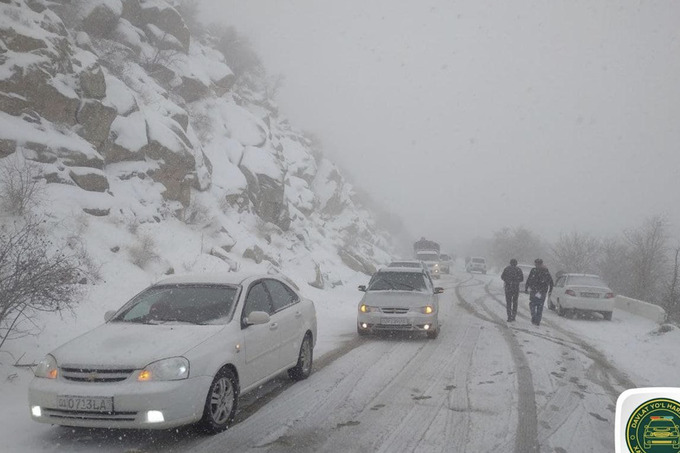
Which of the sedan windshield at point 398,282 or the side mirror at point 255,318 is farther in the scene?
the sedan windshield at point 398,282

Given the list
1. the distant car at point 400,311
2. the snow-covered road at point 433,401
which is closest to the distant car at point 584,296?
the snow-covered road at point 433,401

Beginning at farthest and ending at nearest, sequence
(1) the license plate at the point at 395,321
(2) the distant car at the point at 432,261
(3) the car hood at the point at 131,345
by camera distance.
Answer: (2) the distant car at the point at 432,261, (1) the license plate at the point at 395,321, (3) the car hood at the point at 131,345

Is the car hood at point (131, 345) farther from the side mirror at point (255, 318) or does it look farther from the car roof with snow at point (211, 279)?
the car roof with snow at point (211, 279)

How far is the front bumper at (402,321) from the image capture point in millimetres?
10195

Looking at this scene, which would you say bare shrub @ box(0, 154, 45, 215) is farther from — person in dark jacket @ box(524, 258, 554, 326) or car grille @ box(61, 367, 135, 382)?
person in dark jacket @ box(524, 258, 554, 326)

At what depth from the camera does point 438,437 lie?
4.73m

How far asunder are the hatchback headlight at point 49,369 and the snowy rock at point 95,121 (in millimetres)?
12148

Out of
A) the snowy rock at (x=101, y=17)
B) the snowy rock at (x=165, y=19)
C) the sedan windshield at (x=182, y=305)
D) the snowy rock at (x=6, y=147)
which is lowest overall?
the sedan windshield at (x=182, y=305)

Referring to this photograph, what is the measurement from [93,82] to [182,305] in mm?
12873

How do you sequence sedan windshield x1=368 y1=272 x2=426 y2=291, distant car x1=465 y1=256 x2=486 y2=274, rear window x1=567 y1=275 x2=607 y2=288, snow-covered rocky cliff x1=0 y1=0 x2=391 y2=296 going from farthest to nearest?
distant car x1=465 y1=256 x2=486 y2=274 → rear window x1=567 y1=275 x2=607 y2=288 → snow-covered rocky cliff x1=0 y1=0 x2=391 y2=296 → sedan windshield x1=368 y1=272 x2=426 y2=291

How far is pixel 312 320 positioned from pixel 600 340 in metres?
7.74

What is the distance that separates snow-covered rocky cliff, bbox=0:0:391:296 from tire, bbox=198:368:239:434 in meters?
7.07

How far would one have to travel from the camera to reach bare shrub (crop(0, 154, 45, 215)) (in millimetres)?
10875

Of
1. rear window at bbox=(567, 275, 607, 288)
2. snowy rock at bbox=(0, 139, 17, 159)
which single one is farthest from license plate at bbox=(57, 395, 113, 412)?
rear window at bbox=(567, 275, 607, 288)
